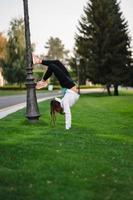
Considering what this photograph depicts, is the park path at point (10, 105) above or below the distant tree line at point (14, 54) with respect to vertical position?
below

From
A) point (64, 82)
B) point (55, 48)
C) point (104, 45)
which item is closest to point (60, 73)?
point (64, 82)

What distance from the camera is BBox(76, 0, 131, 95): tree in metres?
57.3

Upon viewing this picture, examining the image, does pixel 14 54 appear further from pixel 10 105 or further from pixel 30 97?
pixel 30 97

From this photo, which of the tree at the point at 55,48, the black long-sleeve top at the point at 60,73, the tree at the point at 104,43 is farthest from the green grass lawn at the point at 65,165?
the tree at the point at 55,48

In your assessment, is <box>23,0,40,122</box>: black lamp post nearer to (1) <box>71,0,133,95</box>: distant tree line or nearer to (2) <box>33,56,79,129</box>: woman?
(2) <box>33,56,79,129</box>: woman

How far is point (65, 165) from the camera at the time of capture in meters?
8.47

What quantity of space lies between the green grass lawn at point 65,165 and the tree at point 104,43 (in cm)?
4435

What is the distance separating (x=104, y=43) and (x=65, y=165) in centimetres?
4962

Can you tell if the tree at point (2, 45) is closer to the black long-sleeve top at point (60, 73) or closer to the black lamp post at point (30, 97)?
the black lamp post at point (30, 97)

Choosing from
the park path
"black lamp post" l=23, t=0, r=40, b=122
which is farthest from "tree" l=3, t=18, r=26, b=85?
"black lamp post" l=23, t=0, r=40, b=122

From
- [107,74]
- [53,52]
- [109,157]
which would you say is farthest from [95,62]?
[53,52]

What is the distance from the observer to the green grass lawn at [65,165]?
22.1 ft

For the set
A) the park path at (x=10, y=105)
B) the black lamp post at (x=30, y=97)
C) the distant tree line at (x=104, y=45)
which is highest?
the distant tree line at (x=104, y=45)

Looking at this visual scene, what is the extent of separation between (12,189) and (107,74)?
171 feet
